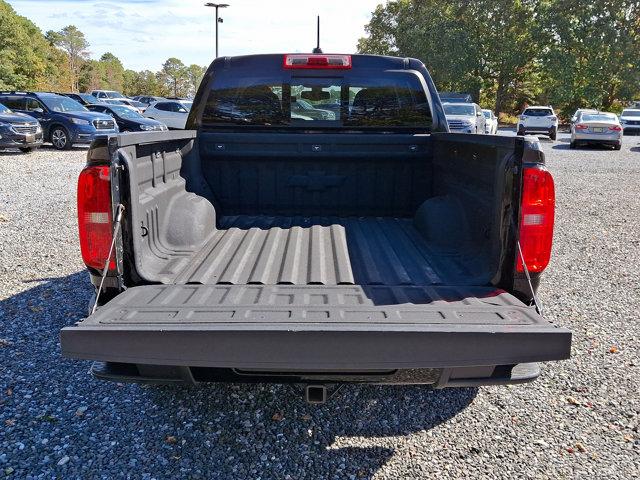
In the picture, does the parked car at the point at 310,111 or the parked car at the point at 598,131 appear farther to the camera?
the parked car at the point at 598,131

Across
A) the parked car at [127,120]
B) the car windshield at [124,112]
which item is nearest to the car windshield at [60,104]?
the parked car at [127,120]

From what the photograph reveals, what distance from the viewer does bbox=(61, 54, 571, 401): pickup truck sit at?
2.34m

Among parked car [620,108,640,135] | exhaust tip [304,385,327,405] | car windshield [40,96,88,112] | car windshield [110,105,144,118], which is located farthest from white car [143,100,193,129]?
parked car [620,108,640,135]

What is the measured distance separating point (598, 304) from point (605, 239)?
129 inches

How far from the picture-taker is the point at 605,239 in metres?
8.29

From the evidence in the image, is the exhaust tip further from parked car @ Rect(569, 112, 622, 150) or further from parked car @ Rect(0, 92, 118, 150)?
parked car @ Rect(569, 112, 622, 150)

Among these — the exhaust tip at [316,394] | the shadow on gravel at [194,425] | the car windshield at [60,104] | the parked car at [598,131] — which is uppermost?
the car windshield at [60,104]

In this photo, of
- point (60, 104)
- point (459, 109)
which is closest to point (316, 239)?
point (60, 104)

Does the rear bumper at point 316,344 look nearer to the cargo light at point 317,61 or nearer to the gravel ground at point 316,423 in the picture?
the gravel ground at point 316,423

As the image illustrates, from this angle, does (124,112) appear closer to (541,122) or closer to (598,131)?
(598,131)

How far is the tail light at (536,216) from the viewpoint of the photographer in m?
2.79

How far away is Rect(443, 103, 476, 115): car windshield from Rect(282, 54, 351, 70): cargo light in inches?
753

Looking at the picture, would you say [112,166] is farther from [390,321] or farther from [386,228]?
[386,228]

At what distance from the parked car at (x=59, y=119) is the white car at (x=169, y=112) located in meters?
7.56
